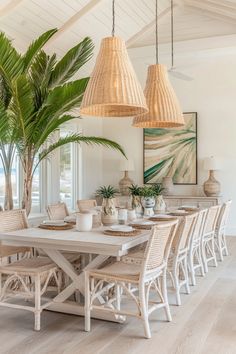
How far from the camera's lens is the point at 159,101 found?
415 centimetres

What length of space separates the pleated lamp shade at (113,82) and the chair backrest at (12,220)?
55.9 inches

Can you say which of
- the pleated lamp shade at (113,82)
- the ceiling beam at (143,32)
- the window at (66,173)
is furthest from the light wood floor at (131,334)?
the ceiling beam at (143,32)

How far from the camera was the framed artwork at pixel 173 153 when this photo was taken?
818 centimetres

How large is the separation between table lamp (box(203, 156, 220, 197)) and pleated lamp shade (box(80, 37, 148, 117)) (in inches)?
182

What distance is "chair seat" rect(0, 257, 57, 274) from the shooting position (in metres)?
3.31

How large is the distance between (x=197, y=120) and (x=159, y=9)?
7.51ft

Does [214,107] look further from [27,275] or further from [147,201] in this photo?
[27,275]

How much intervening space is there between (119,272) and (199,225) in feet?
5.67

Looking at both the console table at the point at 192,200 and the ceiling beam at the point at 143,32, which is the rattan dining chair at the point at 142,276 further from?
the ceiling beam at the point at 143,32

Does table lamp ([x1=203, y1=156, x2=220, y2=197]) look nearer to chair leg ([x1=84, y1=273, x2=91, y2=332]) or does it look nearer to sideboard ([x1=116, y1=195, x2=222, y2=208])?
sideboard ([x1=116, y1=195, x2=222, y2=208])

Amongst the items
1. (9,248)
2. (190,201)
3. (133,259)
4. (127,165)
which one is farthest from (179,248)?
(127,165)

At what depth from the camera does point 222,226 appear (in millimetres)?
5949

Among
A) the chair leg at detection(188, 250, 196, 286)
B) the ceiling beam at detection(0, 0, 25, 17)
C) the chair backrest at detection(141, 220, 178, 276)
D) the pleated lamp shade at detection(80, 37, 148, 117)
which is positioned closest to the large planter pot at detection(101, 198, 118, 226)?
the chair backrest at detection(141, 220, 178, 276)

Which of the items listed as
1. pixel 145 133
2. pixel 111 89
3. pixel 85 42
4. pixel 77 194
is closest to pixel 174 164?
pixel 145 133
